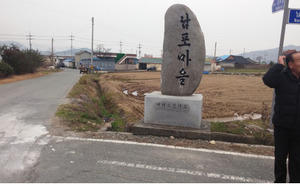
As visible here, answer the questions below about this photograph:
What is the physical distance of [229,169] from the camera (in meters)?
3.52

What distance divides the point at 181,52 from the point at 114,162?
3.16 metres

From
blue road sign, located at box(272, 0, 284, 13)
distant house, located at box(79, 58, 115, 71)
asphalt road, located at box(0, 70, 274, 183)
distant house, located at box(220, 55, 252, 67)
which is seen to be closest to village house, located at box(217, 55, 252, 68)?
distant house, located at box(220, 55, 252, 67)

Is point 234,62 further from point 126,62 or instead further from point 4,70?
point 4,70

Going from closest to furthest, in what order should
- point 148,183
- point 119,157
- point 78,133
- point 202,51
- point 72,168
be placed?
point 148,183, point 72,168, point 119,157, point 78,133, point 202,51

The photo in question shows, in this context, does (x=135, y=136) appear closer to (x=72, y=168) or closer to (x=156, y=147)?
(x=156, y=147)

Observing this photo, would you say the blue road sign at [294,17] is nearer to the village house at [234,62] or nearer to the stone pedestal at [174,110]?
the stone pedestal at [174,110]

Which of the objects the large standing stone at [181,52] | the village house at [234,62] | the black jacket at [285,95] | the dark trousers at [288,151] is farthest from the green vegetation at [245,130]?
the village house at [234,62]

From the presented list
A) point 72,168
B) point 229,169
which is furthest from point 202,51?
point 72,168

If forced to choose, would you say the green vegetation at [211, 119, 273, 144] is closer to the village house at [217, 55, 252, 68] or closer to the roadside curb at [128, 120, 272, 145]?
the roadside curb at [128, 120, 272, 145]

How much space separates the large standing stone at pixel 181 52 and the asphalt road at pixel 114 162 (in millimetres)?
1880

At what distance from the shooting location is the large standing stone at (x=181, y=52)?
211 inches

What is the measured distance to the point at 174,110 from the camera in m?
5.30

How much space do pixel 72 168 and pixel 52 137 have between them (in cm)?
172

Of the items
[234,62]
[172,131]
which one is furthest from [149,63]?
[172,131]
